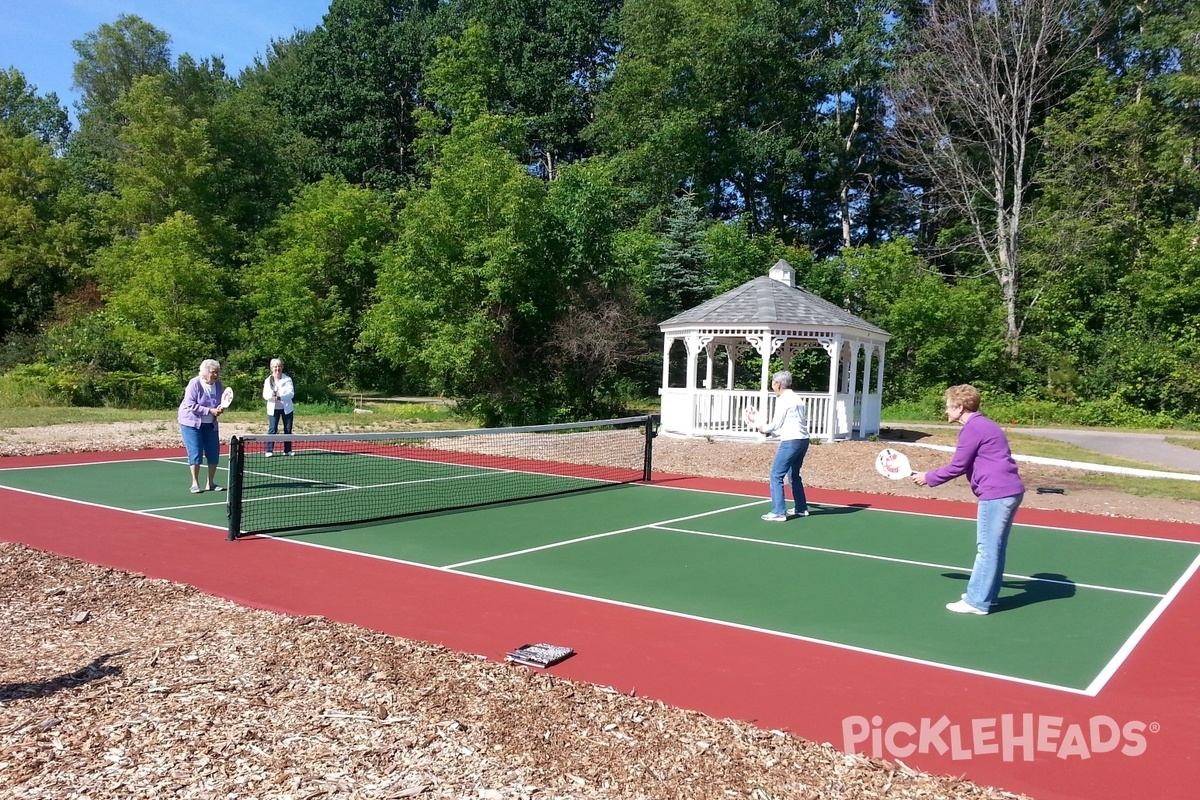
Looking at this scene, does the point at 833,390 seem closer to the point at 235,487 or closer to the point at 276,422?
the point at 276,422

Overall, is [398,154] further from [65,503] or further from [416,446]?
[65,503]

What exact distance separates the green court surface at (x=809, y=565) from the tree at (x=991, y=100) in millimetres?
26461

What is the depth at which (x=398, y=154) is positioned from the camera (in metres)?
52.6

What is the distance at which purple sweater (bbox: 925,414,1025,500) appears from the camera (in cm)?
664

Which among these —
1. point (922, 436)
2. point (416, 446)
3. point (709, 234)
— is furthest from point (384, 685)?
point (709, 234)

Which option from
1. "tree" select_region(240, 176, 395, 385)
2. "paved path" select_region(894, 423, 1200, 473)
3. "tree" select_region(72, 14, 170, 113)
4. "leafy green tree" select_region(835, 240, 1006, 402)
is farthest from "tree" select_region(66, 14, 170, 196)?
"paved path" select_region(894, 423, 1200, 473)

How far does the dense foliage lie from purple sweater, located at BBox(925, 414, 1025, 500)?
17275 mm

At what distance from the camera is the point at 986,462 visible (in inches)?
266

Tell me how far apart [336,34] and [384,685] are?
58.2 meters

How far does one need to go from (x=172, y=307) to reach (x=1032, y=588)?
102 feet

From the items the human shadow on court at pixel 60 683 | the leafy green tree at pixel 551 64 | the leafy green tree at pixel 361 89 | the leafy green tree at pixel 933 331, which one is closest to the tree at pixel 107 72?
the leafy green tree at pixel 361 89

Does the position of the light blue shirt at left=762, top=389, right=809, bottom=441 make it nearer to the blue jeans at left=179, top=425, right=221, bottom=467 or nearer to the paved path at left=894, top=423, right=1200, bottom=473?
the blue jeans at left=179, top=425, right=221, bottom=467

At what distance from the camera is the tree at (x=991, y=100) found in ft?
Answer: 115

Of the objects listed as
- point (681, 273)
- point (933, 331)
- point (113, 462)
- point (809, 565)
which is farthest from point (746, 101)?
point (809, 565)
